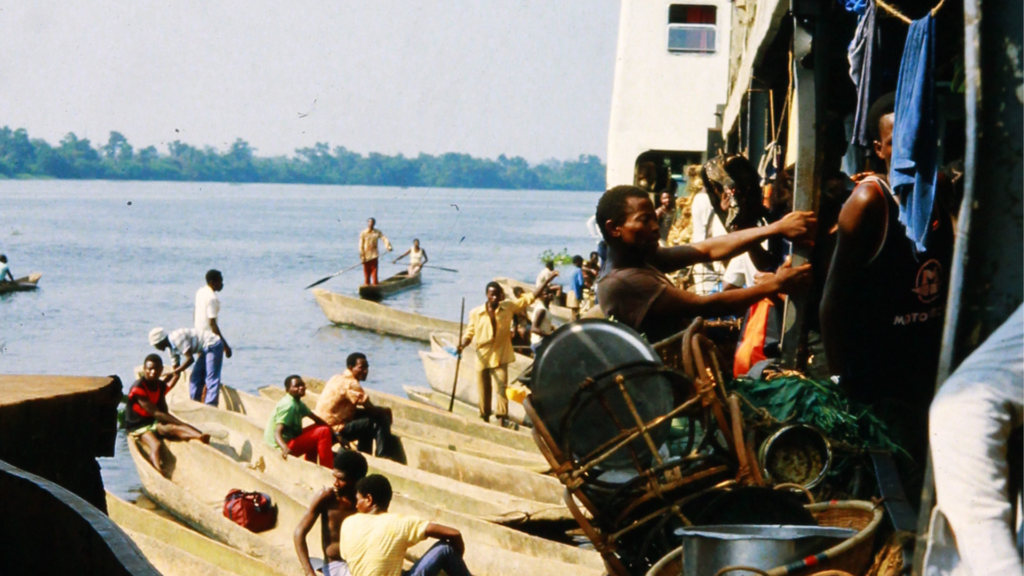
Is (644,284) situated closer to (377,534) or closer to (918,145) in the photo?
(918,145)

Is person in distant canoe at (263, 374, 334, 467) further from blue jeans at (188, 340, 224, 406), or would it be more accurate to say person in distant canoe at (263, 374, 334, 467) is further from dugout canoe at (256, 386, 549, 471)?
blue jeans at (188, 340, 224, 406)

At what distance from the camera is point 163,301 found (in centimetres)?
4116

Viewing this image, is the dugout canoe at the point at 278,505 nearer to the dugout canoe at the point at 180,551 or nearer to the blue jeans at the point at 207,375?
the dugout canoe at the point at 180,551

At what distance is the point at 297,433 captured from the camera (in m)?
10.4

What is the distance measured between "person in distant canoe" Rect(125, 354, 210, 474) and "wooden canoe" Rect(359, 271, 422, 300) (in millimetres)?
17467

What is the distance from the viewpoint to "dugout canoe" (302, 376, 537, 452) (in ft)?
37.7

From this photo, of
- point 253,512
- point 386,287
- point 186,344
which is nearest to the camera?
point 253,512

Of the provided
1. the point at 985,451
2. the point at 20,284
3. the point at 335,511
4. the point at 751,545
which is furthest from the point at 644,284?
the point at 20,284

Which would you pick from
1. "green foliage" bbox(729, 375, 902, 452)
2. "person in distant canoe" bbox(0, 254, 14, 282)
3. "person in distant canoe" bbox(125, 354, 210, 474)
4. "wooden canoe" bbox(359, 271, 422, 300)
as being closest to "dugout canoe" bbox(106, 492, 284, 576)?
"person in distant canoe" bbox(125, 354, 210, 474)

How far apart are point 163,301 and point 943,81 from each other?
125 feet

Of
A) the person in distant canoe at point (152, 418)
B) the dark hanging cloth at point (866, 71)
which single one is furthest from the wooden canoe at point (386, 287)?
the dark hanging cloth at point (866, 71)

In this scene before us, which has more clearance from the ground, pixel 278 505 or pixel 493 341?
pixel 493 341

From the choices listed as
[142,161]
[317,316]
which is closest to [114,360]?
[317,316]

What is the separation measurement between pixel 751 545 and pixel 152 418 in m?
9.67
